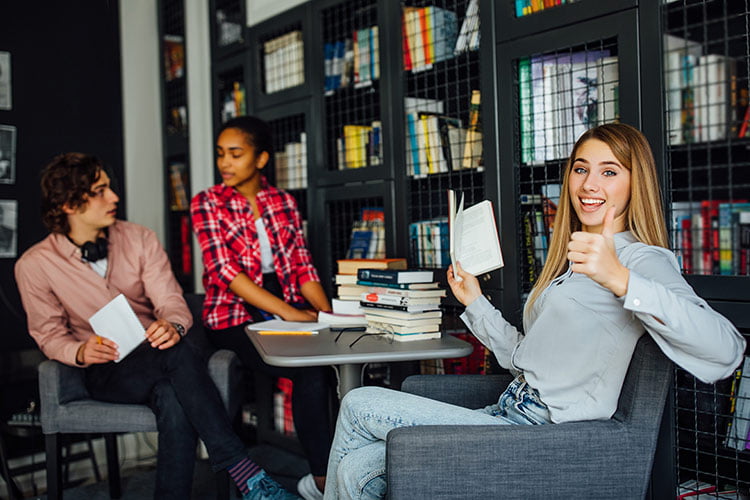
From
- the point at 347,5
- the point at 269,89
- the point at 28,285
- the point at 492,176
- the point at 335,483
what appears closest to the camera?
the point at 335,483

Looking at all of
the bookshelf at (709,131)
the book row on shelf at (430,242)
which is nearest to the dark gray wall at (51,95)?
the book row on shelf at (430,242)

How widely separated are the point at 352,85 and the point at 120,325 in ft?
4.80

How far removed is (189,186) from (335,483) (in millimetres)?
2632

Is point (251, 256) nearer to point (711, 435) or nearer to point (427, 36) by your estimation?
point (427, 36)

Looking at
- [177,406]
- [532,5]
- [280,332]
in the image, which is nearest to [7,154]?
[177,406]

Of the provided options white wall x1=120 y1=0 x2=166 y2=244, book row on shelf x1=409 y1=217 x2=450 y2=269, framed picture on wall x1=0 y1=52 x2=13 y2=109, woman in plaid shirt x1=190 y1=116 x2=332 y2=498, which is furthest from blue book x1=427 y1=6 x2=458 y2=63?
framed picture on wall x1=0 y1=52 x2=13 y2=109

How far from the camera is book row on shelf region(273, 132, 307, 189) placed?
353 cm

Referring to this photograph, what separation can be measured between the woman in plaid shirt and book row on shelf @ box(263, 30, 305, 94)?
421 mm

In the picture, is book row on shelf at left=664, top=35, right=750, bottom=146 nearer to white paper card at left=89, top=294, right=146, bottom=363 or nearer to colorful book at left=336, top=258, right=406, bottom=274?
colorful book at left=336, top=258, right=406, bottom=274

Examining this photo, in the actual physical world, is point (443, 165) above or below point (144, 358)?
above

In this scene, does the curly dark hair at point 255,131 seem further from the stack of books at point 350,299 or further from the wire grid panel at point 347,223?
the stack of books at point 350,299

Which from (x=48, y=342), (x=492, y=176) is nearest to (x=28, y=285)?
(x=48, y=342)

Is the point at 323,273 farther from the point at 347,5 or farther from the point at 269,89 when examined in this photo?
the point at 347,5

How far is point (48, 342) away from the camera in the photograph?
2.61m
